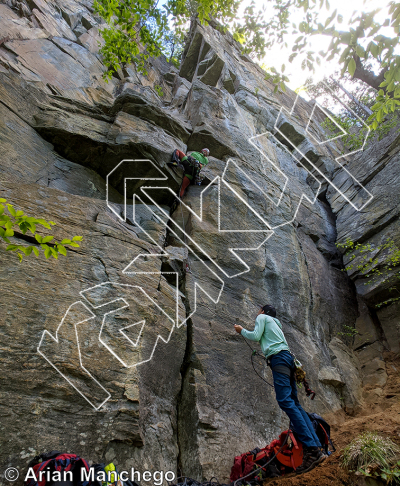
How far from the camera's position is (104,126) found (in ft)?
25.3

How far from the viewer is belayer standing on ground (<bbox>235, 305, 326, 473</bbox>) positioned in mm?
3844

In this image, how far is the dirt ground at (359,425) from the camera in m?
3.44

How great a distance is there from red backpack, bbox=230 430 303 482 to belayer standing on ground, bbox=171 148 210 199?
579 cm

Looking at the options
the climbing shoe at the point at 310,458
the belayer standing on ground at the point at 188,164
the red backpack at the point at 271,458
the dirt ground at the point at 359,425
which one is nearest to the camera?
the dirt ground at the point at 359,425

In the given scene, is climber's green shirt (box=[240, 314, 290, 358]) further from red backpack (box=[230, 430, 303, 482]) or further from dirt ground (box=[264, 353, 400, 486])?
dirt ground (box=[264, 353, 400, 486])

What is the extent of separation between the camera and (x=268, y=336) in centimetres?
462

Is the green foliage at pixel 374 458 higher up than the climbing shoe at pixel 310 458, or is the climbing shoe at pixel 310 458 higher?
the green foliage at pixel 374 458

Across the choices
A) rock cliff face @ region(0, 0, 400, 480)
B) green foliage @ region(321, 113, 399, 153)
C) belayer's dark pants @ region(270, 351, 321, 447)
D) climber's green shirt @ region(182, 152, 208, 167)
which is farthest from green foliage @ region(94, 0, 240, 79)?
belayer's dark pants @ region(270, 351, 321, 447)

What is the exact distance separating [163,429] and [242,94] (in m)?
13.6

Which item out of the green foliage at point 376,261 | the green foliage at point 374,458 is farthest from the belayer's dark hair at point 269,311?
the green foliage at point 376,261

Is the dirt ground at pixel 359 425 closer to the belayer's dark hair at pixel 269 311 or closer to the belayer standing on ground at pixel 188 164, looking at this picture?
the belayer's dark hair at pixel 269 311

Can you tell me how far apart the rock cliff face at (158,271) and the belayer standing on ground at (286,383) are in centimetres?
118
